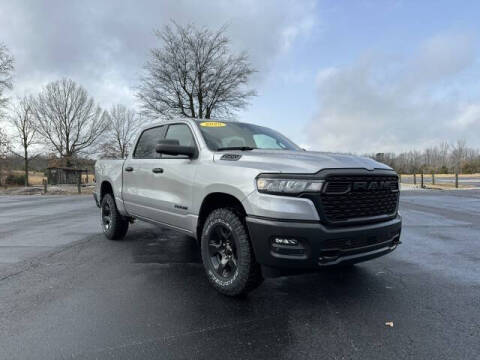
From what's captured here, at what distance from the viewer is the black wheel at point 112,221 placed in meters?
5.69

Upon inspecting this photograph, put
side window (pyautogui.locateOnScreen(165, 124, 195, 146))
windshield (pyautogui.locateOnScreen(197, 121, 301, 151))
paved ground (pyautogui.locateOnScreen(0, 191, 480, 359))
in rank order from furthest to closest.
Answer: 1. side window (pyautogui.locateOnScreen(165, 124, 195, 146))
2. windshield (pyautogui.locateOnScreen(197, 121, 301, 151))
3. paved ground (pyautogui.locateOnScreen(0, 191, 480, 359))

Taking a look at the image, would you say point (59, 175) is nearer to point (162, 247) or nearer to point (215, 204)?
point (162, 247)

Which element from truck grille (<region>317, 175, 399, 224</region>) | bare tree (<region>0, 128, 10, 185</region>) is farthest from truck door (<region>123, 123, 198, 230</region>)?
bare tree (<region>0, 128, 10, 185</region>)

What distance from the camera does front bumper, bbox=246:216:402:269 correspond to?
2688mm

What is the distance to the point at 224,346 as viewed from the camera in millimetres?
2369

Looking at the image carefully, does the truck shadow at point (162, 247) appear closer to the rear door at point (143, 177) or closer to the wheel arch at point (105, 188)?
the rear door at point (143, 177)

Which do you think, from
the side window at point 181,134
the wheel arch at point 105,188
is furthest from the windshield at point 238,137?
the wheel arch at point 105,188

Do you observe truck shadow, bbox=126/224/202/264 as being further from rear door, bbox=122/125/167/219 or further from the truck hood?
the truck hood

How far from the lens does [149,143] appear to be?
4.98 meters

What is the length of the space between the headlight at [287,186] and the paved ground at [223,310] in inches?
43.4

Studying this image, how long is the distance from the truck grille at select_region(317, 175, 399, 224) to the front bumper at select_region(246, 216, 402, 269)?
0.12m

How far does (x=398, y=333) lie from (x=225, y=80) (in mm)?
23063

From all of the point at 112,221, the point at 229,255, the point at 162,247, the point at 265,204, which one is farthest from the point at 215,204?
the point at 112,221

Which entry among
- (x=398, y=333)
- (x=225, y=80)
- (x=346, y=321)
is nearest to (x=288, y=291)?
(x=346, y=321)
